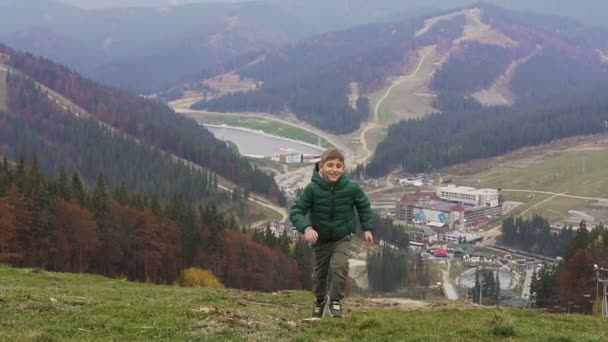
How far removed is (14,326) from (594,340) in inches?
432

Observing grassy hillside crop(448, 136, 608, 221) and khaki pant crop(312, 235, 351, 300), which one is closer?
khaki pant crop(312, 235, 351, 300)

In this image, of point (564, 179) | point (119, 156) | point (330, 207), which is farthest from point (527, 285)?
point (119, 156)

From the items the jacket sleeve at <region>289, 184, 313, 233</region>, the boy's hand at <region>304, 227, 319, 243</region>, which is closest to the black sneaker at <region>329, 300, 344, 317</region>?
the boy's hand at <region>304, 227, 319, 243</region>

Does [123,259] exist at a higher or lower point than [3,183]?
lower

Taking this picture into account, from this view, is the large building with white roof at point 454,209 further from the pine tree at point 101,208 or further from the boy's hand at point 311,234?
the boy's hand at point 311,234

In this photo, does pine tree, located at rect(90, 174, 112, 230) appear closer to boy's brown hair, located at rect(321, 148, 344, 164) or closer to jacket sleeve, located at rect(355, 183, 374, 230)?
jacket sleeve, located at rect(355, 183, 374, 230)

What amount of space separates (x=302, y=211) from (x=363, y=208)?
1329mm

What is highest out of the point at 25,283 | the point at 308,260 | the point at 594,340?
the point at 594,340

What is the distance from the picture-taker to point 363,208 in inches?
586

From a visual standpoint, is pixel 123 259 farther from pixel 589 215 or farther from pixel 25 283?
pixel 589 215

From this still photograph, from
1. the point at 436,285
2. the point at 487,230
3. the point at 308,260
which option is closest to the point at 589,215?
the point at 487,230

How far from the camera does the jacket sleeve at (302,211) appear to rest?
14466 mm

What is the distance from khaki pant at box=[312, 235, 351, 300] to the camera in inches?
591

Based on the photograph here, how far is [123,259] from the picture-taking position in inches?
2192
